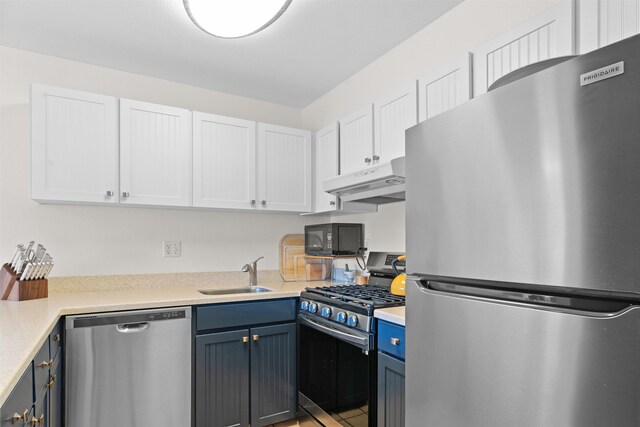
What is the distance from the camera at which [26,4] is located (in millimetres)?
2021

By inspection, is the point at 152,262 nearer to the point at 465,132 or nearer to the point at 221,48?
the point at 221,48

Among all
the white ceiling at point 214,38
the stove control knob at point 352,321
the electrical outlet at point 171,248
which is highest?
the white ceiling at point 214,38

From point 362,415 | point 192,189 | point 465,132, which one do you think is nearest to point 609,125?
point 465,132

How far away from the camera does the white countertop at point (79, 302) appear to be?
3.95 feet

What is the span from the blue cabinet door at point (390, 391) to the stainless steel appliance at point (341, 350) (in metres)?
0.06

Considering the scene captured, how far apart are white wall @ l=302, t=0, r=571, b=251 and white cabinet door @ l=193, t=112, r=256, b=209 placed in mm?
781

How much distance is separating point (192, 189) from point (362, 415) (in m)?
1.78

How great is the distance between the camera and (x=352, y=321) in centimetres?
190

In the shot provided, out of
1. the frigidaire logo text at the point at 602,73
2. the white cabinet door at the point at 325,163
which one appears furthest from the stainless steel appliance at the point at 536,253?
the white cabinet door at the point at 325,163

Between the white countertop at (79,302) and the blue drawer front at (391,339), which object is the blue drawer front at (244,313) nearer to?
the white countertop at (79,302)

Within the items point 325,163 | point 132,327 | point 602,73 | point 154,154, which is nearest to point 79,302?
point 132,327

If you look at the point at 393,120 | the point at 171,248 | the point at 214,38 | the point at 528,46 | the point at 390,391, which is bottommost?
the point at 390,391

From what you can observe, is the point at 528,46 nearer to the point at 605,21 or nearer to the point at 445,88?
the point at 605,21

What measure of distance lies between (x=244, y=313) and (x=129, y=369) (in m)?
0.68
